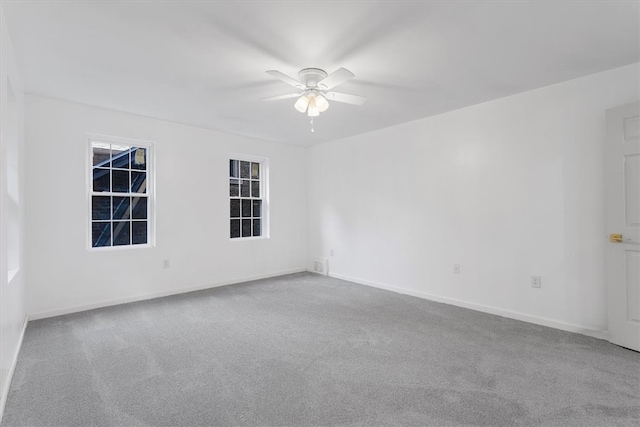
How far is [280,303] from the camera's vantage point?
4.11 meters

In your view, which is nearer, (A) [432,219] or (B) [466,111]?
(B) [466,111]

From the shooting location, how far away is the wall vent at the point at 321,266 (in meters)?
5.83

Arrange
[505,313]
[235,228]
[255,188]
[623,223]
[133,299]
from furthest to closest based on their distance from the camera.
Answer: [255,188]
[235,228]
[133,299]
[505,313]
[623,223]

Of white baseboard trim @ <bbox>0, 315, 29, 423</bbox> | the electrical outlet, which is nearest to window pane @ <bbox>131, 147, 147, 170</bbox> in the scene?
white baseboard trim @ <bbox>0, 315, 29, 423</bbox>

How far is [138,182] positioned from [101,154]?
21.5 inches

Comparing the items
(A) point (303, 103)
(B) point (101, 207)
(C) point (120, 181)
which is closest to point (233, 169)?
(C) point (120, 181)

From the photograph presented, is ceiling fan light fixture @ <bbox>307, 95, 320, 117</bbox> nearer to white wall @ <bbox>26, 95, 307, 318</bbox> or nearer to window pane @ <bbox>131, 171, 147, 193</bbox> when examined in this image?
white wall @ <bbox>26, 95, 307, 318</bbox>

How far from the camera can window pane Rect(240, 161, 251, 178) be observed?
218 inches

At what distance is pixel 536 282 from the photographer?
3.38 m

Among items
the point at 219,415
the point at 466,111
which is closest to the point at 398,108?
the point at 466,111

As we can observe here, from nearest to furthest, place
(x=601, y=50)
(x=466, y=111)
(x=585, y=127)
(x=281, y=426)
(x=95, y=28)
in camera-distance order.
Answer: (x=281, y=426)
(x=95, y=28)
(x=601, y=50)
(x=585, y=127)
(x=466, y=111)

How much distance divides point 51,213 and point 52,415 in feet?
8.55

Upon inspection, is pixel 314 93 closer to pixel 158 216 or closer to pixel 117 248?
pixel 158 216

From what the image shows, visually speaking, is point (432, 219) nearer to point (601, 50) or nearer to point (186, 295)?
point (601, 50)
